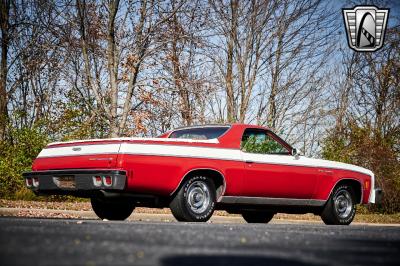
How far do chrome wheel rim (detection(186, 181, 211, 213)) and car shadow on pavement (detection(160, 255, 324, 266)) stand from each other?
4.35 metres

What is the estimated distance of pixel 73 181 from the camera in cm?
827

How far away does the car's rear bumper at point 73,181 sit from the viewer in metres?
7.77

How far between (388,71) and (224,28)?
928 centimetres

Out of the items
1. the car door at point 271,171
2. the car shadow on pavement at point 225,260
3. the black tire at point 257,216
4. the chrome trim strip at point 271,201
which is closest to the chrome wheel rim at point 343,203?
the chrome trim strip at point 271,201

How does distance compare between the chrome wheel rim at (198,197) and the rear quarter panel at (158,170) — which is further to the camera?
the chrome wheel rim at (198,197)

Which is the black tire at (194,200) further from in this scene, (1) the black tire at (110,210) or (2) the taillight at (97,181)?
(1) the black tire at (110,210)

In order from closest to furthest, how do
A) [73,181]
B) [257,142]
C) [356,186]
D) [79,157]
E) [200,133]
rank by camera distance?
[73,181] → [79,157] → [200,133] → [257,142] → [356,186]

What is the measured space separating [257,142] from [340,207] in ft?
6.23

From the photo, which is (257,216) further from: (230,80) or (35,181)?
(230,80)

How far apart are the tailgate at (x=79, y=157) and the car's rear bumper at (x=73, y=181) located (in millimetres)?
108

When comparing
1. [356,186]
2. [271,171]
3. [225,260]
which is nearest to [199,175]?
[271,171]

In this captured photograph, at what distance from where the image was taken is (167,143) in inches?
324

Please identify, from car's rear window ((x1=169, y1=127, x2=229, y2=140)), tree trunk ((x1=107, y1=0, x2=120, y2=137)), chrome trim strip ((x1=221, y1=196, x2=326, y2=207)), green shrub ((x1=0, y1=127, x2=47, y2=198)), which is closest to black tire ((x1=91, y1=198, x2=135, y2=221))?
car's rear window ((x1=169, y1=127, x2=229, y2=140))

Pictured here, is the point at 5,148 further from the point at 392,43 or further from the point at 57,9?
the point at 392,43
